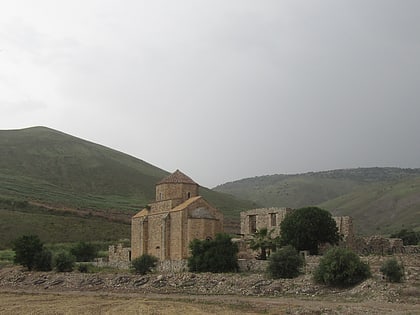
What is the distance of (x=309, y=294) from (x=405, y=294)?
4.37 metres

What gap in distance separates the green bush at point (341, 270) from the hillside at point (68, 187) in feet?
142

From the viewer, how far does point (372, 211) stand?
314ft

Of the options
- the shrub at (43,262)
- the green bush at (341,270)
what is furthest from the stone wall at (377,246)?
the shrub at (43,262)

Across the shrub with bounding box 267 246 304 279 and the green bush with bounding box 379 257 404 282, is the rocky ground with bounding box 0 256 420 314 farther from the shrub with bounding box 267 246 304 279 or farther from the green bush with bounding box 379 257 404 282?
the shrub with bounding box 267 246 304 279

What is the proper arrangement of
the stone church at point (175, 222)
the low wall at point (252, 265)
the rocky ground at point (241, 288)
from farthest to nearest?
the stone church at point (175, 222) < the low wall at point (252, 265) < the rocky ground at point (241, 288)

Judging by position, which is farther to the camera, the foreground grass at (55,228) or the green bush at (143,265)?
the foreground grass at (55,228)

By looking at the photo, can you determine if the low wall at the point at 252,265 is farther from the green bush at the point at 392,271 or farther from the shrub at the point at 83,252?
the shrub at the point at 83,252

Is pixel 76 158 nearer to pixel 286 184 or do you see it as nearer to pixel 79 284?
pixel 286 184

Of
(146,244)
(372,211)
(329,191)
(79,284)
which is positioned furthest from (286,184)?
(79,284)

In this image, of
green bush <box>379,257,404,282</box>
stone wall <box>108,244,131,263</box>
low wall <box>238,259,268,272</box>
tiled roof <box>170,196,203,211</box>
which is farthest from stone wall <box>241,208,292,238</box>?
green bush <box>379,257,404,282</box>

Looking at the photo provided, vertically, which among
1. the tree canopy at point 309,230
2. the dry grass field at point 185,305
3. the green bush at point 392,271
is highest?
the tree canopy at point 309,230

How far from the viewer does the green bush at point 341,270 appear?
2644 cm

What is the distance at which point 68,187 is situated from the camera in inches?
4011

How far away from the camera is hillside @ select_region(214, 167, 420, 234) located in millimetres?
87550
